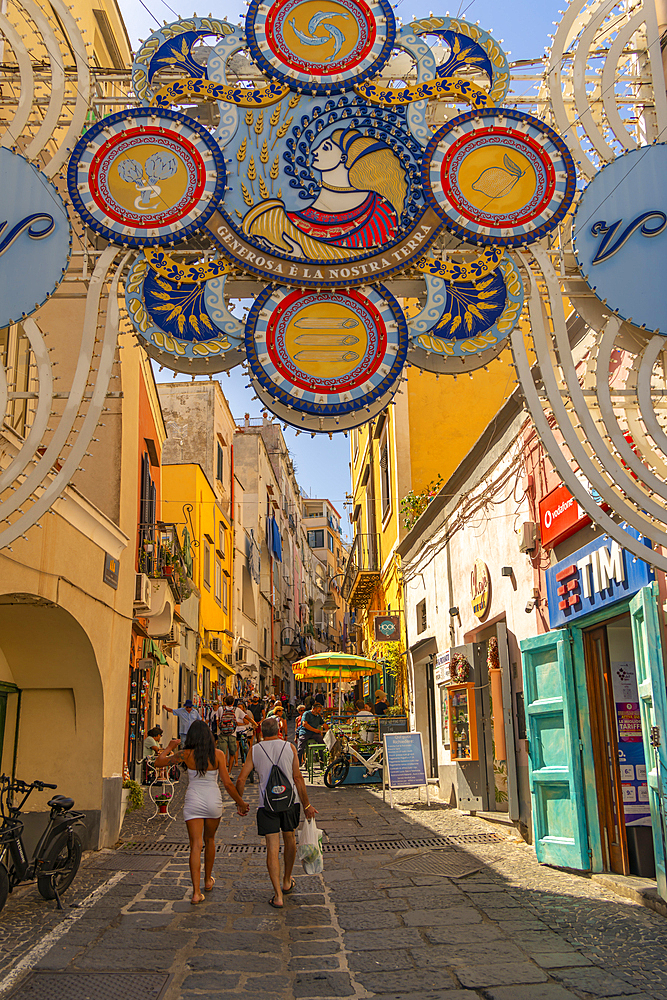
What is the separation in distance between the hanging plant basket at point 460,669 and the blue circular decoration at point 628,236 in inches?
269

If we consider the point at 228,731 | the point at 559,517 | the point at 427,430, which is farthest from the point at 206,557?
the point at 559,517

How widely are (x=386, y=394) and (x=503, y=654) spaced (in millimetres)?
5198

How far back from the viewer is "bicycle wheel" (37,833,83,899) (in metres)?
7.18

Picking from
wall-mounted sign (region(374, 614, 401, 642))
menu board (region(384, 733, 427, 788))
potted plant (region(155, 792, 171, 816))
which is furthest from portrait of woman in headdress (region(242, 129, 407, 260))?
wall-mounted sign (region(374, 614, 401, 642))

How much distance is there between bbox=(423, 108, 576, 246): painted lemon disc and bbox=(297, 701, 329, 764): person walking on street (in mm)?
12891

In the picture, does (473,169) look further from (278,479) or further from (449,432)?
(278,479)

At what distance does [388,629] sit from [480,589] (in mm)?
8201

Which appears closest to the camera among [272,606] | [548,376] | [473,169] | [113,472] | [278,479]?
[548,376]

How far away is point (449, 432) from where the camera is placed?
64.2 ft

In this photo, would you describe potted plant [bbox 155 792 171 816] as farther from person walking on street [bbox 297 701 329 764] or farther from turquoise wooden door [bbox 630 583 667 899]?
turquoise wooden door [bbox 630 583 667 899]

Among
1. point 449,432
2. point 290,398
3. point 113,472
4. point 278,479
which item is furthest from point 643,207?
point 278,479

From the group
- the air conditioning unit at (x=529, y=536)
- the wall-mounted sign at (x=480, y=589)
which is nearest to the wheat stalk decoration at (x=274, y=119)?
the air conditioning unit at (x=529, y=536)

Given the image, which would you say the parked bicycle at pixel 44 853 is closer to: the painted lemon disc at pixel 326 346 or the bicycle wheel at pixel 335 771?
the painted lemon disc at pixel 326 346

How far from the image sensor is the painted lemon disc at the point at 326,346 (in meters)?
6.54
